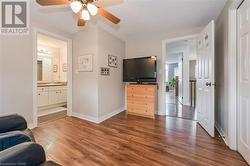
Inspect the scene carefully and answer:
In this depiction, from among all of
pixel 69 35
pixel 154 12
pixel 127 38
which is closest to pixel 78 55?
pixel 69 35

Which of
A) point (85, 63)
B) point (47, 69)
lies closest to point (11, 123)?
point (85, 63)

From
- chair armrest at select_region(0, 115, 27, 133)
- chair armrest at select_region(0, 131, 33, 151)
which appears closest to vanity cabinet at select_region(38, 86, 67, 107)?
chair armrest at select_region(0, 115, 27, 133)

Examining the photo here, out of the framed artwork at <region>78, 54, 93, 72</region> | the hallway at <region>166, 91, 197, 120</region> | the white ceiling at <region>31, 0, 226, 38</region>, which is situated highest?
the white ceiling at <region>31, 0, 226, 38</region>

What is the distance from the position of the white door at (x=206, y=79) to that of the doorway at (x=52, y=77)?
326 cm

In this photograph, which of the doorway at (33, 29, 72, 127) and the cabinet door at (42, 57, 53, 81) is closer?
the doorway at (33, 29, 72, 127)

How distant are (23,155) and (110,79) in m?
3.07

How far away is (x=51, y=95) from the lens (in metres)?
4.72

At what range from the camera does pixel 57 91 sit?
499 cm

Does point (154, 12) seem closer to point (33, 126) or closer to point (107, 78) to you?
point (107, 78)

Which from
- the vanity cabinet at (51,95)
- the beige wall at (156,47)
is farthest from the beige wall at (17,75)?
the beige wall at (156,47)

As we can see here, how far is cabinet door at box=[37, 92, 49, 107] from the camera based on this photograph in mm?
4289

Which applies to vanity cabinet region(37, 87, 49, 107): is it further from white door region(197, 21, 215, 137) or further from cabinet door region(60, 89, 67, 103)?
white door region(197, 21, 215, 137)

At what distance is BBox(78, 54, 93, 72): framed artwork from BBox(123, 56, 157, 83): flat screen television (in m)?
1.15

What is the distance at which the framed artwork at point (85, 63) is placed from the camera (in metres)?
3.35
